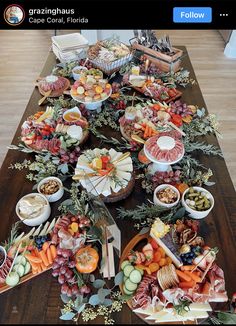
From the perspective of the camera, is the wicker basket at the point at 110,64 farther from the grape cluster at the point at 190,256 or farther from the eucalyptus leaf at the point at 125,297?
the eucalyptus leaf at the point at 125,297

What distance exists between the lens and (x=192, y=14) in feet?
4.26

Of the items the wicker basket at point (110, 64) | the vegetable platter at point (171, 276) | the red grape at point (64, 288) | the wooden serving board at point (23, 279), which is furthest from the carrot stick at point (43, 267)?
the wicker basket at point (110, 64)

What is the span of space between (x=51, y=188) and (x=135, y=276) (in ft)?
2.03

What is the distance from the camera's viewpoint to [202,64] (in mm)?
3879

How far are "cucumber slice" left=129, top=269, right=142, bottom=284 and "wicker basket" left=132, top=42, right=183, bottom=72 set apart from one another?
1.62m

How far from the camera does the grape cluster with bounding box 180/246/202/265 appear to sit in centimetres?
119

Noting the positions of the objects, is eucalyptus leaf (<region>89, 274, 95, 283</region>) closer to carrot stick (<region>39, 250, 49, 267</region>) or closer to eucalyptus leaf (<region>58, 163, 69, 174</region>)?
carrot stick (<region>39, 250, 49, 267</region>)

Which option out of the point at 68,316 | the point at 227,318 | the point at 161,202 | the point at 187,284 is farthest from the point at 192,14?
the point at 68,316

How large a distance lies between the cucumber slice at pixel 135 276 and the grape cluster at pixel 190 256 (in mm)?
195

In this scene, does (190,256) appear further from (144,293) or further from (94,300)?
(94,300)

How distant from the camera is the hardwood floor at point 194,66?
9.78 ft

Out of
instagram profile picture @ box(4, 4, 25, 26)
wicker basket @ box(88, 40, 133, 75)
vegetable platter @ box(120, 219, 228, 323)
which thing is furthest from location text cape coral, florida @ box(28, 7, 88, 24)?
vegetable platter @ box(120, 219, 228, 323)

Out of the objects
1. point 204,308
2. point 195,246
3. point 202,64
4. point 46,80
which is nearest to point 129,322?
point 204,308

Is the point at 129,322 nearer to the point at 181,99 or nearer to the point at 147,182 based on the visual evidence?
the point at 147,182
